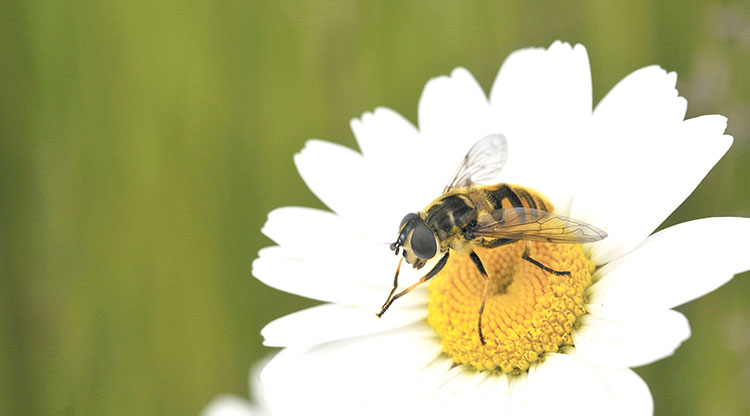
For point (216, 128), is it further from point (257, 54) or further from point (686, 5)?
point (686, 5)

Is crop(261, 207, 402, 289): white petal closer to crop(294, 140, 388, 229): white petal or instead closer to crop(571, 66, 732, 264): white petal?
crop(294, 140, 388, 229): white petal

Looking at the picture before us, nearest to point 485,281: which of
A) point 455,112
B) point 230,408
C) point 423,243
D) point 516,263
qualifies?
point 516,263

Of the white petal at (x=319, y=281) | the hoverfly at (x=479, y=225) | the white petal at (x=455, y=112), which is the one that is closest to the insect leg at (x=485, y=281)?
the hoverfly at (x=479, y=225)

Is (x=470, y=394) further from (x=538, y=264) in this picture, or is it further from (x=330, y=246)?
(x=330, y=246)

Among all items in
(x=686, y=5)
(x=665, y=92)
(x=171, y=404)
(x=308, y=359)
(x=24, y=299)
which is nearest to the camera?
(x=665, y=92)

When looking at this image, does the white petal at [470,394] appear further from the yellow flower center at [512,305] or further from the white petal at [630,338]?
the white petal at [630,338]

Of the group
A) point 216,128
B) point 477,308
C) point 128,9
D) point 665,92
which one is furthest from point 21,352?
point 665,92

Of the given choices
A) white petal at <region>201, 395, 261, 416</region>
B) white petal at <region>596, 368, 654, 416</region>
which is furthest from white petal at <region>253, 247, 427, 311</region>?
white petal at <region>201, 395, 261, 416</region>
